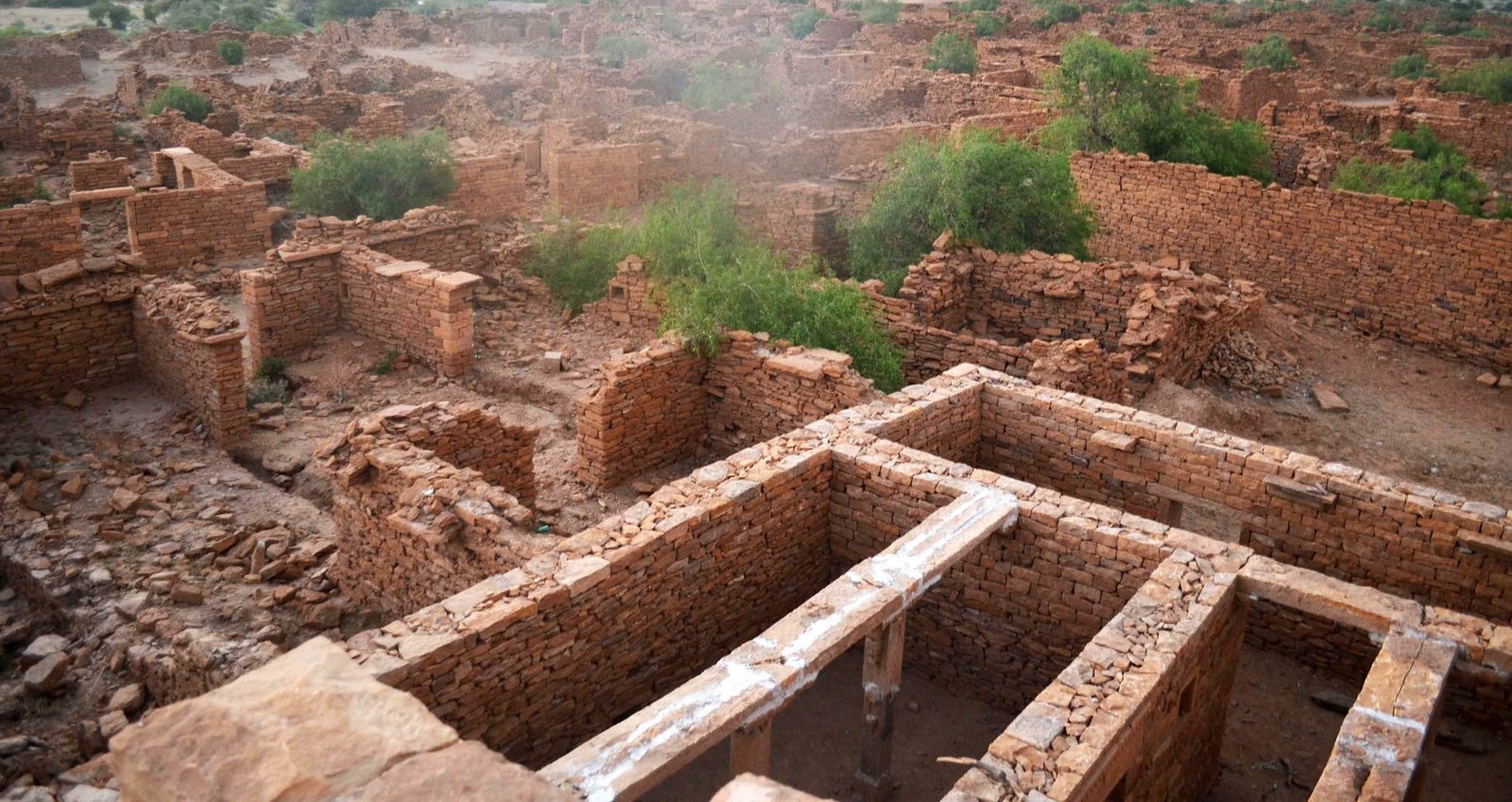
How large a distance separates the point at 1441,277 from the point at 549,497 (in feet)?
40.3

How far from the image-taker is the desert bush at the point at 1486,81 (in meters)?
28.8

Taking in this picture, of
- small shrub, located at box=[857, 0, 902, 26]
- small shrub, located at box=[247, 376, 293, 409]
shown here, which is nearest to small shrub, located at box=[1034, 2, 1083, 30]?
small shrub, located at box=[857, 0, 902, 26]

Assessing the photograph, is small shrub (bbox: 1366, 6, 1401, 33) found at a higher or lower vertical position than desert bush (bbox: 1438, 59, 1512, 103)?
higher

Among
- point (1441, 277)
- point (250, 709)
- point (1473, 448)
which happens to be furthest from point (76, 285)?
point (1441, 277)

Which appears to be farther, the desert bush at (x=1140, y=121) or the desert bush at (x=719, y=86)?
the desert bush at (x=719, y=86)

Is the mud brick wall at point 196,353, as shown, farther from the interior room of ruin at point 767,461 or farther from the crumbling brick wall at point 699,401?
the crumbling brick wall at point 699,401

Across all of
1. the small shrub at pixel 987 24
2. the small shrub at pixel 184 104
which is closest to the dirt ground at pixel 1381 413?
the small shrub at pixel 184 104

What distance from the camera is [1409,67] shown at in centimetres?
A: 3538

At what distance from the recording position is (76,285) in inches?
503

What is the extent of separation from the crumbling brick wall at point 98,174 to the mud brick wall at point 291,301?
7631 millimetres

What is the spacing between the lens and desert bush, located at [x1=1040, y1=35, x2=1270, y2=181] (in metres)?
19.3

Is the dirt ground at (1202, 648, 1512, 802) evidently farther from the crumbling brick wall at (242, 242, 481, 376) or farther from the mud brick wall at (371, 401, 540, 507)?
the crumbling brick wall at (242, 242, 481, 376)

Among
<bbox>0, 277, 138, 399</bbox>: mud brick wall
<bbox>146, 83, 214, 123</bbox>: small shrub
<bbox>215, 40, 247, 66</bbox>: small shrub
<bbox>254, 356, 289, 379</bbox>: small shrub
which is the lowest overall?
<bbox>254, 356, 289, 379</bbox>: small shrub

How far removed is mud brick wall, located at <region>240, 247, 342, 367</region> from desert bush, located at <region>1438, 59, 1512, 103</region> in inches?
1056
